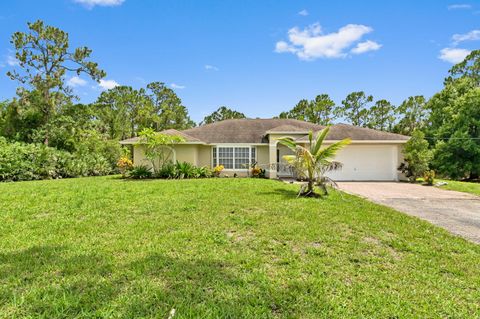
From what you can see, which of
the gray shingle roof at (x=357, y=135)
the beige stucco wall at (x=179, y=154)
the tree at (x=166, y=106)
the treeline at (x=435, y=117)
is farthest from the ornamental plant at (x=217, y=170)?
the tree at (x=166, y=106)

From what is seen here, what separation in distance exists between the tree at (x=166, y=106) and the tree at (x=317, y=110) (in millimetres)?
20281

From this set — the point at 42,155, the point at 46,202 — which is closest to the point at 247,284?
the point at 46,202

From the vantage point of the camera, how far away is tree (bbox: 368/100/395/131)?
1663 inches

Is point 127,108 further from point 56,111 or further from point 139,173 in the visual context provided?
point 139,173

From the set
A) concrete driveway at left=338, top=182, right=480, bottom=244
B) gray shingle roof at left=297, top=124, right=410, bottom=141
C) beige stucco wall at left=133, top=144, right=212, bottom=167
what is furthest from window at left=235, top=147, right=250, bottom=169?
concrete driveway at left=338, top=182, right=480, bottom=244

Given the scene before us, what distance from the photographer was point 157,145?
18.5 meters

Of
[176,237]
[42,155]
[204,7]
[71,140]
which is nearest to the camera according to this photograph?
[176,237]

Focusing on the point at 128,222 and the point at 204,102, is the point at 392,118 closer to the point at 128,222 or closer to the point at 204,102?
the point at 204,102

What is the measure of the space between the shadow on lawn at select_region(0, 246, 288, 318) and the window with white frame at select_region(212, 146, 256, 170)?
1646 cm

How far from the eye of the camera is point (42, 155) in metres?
19.0

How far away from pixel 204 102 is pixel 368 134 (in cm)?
1962

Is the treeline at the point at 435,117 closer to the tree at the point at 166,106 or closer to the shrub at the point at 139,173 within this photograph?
the shrub at the point at 139,173

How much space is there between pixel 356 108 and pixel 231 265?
45.8m

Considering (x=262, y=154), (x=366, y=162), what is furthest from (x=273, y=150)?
(x=366, y=162)
